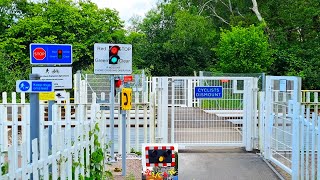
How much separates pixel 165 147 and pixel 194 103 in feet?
15.5

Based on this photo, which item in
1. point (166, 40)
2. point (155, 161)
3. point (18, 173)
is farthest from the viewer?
point (166, 40)

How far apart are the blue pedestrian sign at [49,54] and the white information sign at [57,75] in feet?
0.58

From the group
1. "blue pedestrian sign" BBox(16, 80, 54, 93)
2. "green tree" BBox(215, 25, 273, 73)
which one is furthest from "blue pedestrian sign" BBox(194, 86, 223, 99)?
"green tree" BBox(215, 25, 273, 73)

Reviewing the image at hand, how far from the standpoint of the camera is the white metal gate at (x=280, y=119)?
31.0 feet

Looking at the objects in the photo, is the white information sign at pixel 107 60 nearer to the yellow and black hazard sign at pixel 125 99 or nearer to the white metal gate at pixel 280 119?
the yellow and black hazard sign at pixel 125 99

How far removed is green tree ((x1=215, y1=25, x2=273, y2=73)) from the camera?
1213 inches

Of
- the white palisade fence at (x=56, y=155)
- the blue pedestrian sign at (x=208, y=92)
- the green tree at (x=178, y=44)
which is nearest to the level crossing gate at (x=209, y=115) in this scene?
the blue pedestrian sign at (x=208, y=92)

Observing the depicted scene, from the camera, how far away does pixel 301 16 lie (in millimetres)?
36062

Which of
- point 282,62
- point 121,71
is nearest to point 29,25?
point 282,62

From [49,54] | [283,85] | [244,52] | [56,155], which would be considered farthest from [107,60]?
[244,52]

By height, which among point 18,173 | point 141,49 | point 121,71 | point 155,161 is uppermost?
point 141,49

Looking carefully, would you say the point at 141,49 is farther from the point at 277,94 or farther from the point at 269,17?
the point at 277,94

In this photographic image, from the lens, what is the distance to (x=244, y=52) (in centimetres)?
3083

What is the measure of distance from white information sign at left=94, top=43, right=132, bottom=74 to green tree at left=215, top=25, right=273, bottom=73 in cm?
2185
